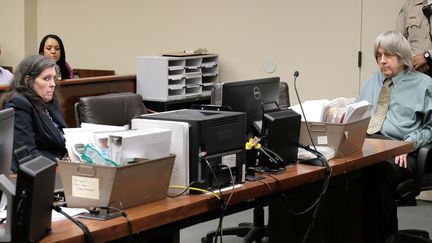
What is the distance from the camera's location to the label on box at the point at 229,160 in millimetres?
2752

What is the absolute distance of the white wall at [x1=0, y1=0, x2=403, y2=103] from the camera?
5773 millimetres

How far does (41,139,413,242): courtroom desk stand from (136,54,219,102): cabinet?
8.88 ft

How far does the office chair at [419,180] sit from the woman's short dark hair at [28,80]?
2041 mm

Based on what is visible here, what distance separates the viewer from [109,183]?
7.43ft

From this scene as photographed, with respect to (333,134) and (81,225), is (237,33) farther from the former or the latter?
(81,225)

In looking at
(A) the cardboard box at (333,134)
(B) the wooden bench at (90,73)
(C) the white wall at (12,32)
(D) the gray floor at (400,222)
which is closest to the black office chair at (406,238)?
(D) the gray floor at (400,222)

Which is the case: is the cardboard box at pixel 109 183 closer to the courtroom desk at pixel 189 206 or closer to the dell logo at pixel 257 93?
the courtroom desk at pixel 189 206

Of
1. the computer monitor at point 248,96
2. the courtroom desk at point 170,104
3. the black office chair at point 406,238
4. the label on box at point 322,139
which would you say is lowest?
the black office chair at point 406,238

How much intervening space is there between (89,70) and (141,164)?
5178mm

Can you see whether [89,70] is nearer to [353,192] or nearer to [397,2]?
[397,2]

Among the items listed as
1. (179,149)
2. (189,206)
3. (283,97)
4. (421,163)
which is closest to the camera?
(189,206)

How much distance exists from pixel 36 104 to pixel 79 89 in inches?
63.9

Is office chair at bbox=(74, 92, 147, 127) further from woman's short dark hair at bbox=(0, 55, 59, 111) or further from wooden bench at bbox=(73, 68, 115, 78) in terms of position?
wooden bench at bbox=(73, 68, 115, 78)

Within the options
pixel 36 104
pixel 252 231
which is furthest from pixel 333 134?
pixel 36 104
